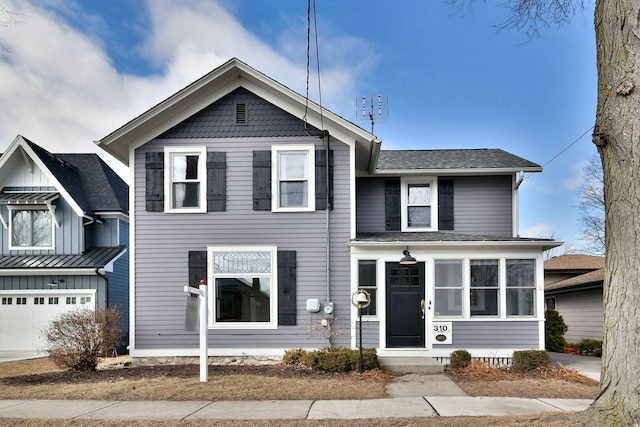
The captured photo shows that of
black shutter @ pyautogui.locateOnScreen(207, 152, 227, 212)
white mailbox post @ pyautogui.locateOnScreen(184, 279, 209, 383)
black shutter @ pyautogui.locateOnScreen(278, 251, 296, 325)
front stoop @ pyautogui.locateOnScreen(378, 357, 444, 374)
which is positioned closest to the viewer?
white mailbox post @ pyautogui.locateOnScreen(184, 279, 209, 383)

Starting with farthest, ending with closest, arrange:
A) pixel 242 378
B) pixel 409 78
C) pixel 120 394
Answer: pixel 409 78 < pixel 242 378 < pixel 120 394

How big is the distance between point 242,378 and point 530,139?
15.5 meters

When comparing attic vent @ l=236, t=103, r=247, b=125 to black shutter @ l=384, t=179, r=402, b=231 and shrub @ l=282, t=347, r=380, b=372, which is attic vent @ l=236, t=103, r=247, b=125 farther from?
shrub @ l=282, t=347, r=380, b=372

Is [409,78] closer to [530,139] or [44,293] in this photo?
[530,139]

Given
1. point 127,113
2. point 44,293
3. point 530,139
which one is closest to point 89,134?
point 127,113

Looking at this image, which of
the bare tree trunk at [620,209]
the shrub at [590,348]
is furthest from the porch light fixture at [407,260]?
the shrub at [590,348]

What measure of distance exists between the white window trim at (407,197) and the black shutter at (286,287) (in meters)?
3.19

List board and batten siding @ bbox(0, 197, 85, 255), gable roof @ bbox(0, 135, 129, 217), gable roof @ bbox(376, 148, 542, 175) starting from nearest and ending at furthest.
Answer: gable roof @ bbox(376, 148, 542, 175) → gable roof @ bbox(0, 135, 129, 217) → board and batten siding @ bbox(0, 197, 85, 255)

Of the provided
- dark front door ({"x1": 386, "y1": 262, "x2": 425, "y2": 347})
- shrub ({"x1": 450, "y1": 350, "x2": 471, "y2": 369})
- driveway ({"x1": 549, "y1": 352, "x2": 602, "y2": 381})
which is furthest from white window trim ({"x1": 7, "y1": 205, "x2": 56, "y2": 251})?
driveway ({"x1": 549, "y1": 352, "x2": 602, "y2": 381})

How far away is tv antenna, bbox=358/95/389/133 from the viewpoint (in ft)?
50.3

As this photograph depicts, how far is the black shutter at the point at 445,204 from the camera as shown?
41.7ft

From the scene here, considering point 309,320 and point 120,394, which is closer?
point 120,394

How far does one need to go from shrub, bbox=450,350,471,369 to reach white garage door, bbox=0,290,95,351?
10.4 m

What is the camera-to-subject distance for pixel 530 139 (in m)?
19.8
